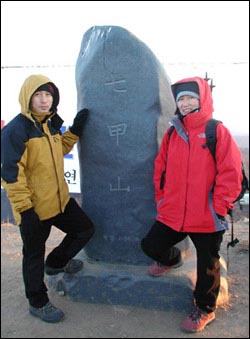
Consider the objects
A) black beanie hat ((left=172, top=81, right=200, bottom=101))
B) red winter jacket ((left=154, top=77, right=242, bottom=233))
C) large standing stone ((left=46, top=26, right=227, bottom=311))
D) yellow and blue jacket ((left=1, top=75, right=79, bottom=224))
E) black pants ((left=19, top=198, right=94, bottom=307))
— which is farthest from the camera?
large standing stone ((left=46, top=26, right=227, bottom=311))

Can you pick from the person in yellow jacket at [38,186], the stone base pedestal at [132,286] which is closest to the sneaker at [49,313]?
the person in yellow jacket at [38,186]

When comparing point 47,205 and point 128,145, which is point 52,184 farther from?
point 128,145

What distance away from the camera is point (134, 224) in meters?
3.32

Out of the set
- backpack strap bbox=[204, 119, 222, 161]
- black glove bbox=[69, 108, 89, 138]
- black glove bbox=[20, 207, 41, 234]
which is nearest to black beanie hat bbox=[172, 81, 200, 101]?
backpack strap bbox=[204, 119, 222, 161]

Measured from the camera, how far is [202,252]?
9.00ft

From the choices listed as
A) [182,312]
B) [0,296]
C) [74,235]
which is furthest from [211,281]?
[0,296]

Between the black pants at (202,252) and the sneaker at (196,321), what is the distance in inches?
1.6

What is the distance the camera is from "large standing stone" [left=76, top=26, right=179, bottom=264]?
322cm

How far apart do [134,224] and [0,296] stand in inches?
48.9

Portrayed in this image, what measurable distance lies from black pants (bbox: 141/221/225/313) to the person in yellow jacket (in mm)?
575

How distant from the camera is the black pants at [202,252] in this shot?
2.73 m

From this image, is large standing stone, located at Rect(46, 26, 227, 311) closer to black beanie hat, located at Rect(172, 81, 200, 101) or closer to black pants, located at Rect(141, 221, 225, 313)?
black pants, located at Rect(141, 221, 225, 313)

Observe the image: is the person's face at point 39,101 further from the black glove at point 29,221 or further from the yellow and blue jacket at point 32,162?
the black glove at point 29,221

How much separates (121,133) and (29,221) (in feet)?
3.46
